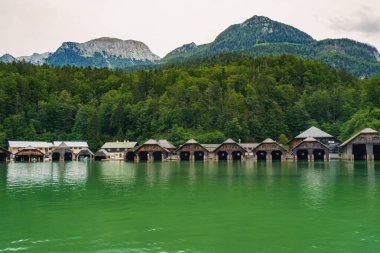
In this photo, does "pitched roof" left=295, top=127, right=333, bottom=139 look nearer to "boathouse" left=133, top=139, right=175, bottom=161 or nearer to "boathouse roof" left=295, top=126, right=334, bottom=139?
"boathouse roof" left=295, top=126, right=334, bottom=139

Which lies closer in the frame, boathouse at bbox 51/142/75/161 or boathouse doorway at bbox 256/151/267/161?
boathouse doorway at bbox 256/151/267/161

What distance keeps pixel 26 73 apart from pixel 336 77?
384 ft

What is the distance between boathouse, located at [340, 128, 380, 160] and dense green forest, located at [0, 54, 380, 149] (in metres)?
11.1

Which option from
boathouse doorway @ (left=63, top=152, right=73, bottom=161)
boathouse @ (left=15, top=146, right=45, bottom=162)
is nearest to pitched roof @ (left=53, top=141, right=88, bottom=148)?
boathouse doorway @ (left=63, top=152, right=73, bottom=161)

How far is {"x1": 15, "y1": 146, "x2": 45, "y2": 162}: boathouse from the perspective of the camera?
95.0 metres

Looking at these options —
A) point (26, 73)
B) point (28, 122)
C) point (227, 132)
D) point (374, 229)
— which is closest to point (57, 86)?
point (26, 73)

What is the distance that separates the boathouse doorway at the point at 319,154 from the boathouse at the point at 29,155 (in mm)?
65905

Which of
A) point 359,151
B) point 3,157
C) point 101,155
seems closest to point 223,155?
point 359,151

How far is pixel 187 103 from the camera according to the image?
418ft

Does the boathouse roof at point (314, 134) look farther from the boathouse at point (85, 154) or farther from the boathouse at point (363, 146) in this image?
the boathouse at point (85, 154)

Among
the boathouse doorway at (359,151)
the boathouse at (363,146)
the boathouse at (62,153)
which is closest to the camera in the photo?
the boathouse at (363,146)

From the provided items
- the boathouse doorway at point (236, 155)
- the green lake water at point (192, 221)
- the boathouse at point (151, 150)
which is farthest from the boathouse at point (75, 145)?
the green lake water at point (192, 221)

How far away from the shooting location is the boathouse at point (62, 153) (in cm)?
10119

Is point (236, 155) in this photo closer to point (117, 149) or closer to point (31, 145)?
point (117, 149)
